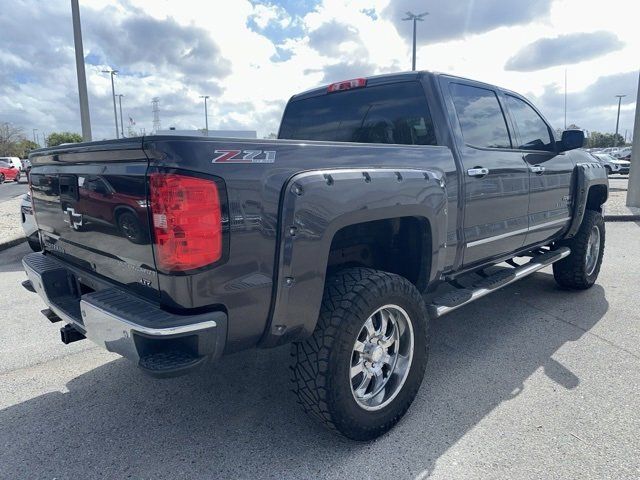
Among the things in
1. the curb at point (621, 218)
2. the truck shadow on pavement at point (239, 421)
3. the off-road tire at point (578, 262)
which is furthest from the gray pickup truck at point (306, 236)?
the curb at point (621, 218)

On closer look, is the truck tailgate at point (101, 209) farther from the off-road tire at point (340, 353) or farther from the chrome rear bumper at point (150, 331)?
the off-road tire at point (340, 353)

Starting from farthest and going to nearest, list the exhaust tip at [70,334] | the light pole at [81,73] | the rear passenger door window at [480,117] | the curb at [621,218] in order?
the curb at [621,218] < the light pole at [81,73] < the rear passenger door window at [480,117] < the exhaust tip at [70,334]

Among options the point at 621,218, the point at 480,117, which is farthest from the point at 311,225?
the point at 621,218

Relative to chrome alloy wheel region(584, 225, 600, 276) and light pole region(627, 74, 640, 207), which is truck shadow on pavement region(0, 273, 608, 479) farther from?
light pole region(627, 74, 640, 207)

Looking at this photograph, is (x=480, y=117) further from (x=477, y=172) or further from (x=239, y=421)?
(x=239, y=421)

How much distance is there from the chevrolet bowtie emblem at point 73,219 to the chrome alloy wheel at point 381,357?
5.21 feet

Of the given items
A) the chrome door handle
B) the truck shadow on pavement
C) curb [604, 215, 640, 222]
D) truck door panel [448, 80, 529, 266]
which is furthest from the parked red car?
the chrome door handle

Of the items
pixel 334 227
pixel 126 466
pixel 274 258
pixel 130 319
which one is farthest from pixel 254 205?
pixel 126 466

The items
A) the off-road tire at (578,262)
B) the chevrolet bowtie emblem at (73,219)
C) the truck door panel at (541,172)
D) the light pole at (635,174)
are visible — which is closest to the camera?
the chevrolet bowtie emblem at (73,219)

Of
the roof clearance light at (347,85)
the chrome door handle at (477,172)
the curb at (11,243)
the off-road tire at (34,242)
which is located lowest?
the curb at (11,243)

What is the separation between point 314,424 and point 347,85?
249cm

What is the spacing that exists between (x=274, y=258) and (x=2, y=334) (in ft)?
10.8

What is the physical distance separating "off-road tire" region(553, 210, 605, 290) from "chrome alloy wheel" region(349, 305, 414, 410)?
122 inches

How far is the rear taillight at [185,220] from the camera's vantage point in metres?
1.83
